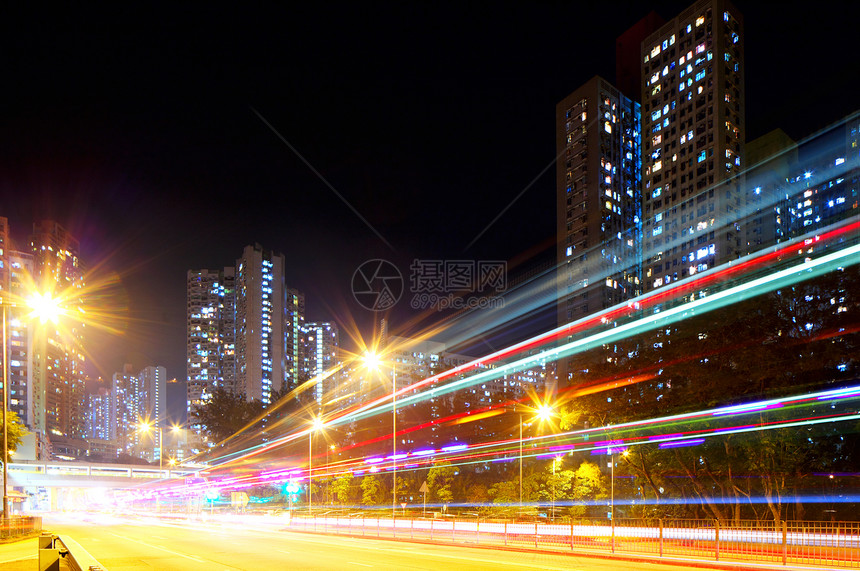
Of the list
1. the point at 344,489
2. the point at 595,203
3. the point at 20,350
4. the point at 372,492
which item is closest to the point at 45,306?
the point at 372,492

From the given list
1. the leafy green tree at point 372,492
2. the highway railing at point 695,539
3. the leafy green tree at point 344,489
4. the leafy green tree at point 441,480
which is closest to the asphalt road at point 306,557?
the highway railing at point 695,539

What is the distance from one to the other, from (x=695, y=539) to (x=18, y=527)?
94.8ft

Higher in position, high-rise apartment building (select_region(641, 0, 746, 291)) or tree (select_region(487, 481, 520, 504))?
high-rise apartment building (select_region(641, 0, 746, 291))

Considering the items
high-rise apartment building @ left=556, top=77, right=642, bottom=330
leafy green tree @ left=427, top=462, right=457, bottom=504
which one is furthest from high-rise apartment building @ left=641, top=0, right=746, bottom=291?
leafy green tree @ left=427, top=462, right=457, bottom=504

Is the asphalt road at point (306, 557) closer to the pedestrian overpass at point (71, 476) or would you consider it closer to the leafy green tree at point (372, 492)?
the leafy green tree at point (372, 492)

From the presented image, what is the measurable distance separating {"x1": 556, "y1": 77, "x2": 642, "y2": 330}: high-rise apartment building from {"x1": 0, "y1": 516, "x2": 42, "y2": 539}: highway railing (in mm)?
98576

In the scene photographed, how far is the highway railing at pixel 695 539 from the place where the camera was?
17.1 metres

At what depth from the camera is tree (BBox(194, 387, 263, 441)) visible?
95125 millimetres

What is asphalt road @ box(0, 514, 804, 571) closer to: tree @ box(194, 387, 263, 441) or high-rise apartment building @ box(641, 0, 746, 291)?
tree @ box(194, 387, 263, 441)

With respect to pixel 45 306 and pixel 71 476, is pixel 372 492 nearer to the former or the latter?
pixel 45 306

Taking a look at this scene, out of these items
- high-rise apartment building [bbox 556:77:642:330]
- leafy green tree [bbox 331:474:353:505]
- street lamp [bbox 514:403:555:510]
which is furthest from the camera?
high-rise apartment building [bbox 556:77:642:330]

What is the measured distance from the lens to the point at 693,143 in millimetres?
115188

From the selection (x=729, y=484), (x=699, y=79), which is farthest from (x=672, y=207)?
(x=729, y=484)

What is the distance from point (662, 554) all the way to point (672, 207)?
10581cm
